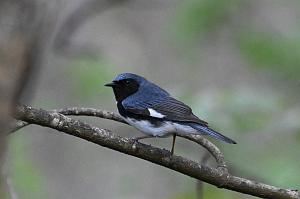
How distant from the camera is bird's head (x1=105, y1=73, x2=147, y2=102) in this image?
4.32 metres

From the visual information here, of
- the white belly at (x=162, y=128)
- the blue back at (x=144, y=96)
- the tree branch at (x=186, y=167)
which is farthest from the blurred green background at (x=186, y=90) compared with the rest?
the tree branch at (x=186, y=167)

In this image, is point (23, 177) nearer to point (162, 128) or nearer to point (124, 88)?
point (124, 88)

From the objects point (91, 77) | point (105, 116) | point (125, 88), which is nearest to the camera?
point (105, 116)

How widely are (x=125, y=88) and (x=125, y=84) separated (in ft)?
0.15

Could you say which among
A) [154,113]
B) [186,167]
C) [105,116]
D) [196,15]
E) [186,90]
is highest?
[196,15]

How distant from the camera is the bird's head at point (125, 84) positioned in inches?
170

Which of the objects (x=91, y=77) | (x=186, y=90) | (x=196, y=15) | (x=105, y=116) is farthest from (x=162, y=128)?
(x=91, y=77)

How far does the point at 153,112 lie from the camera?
3.85 m

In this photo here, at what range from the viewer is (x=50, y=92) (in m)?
7.02

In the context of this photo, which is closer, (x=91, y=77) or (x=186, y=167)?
(x=186, y=167)

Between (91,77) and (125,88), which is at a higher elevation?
(91,77)

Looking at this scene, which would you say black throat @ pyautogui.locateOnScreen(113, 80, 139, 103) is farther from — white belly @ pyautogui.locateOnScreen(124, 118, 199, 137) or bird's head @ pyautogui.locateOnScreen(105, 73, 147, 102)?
white belly @ pyautogui.locateOnScreen(124, 118, 199, 137)

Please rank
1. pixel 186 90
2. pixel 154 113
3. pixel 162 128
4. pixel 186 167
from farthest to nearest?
pixel 186 90
pixel 154 113
pixel 162 128
pixel 186 167

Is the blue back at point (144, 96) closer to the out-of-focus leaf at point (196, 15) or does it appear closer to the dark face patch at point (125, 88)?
the dark face patch at point (125, 88)
